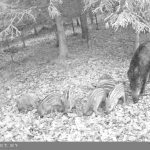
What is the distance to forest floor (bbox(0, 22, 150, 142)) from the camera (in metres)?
6.84

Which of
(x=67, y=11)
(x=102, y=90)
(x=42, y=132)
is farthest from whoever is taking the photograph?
(x=67, y=11)

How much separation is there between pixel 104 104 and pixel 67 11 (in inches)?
267

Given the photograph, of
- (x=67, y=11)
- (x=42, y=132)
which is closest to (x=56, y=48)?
(x=67, y=11)

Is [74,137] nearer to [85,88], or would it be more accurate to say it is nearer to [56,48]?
[85,88]

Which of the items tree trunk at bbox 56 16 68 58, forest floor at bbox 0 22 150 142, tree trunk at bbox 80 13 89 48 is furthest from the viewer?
tree trunk at bbox 80 13 89 48

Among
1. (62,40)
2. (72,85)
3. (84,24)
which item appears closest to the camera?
(72,85)

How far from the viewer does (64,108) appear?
7.77m

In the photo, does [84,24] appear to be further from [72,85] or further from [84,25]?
[72,85]

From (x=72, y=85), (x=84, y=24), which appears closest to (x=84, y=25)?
(x=84, y=24)

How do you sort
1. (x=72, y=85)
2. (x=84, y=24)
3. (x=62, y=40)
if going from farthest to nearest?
(x=84, y=24) → (x=62, y=40) → (x=72, y=85)

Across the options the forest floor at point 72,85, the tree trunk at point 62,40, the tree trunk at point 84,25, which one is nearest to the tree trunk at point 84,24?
the tree trunk at point 84,25

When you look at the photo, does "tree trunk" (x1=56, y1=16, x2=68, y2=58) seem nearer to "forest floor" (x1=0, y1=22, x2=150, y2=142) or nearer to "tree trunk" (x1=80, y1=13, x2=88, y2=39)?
"forest floor" (x1=0, y1=22, x2=150, y2=142)

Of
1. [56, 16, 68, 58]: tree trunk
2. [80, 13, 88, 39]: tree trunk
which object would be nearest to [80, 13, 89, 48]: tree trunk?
[80, 13, 88, 39]: tree trunk

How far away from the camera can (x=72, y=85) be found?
9.89 meters
